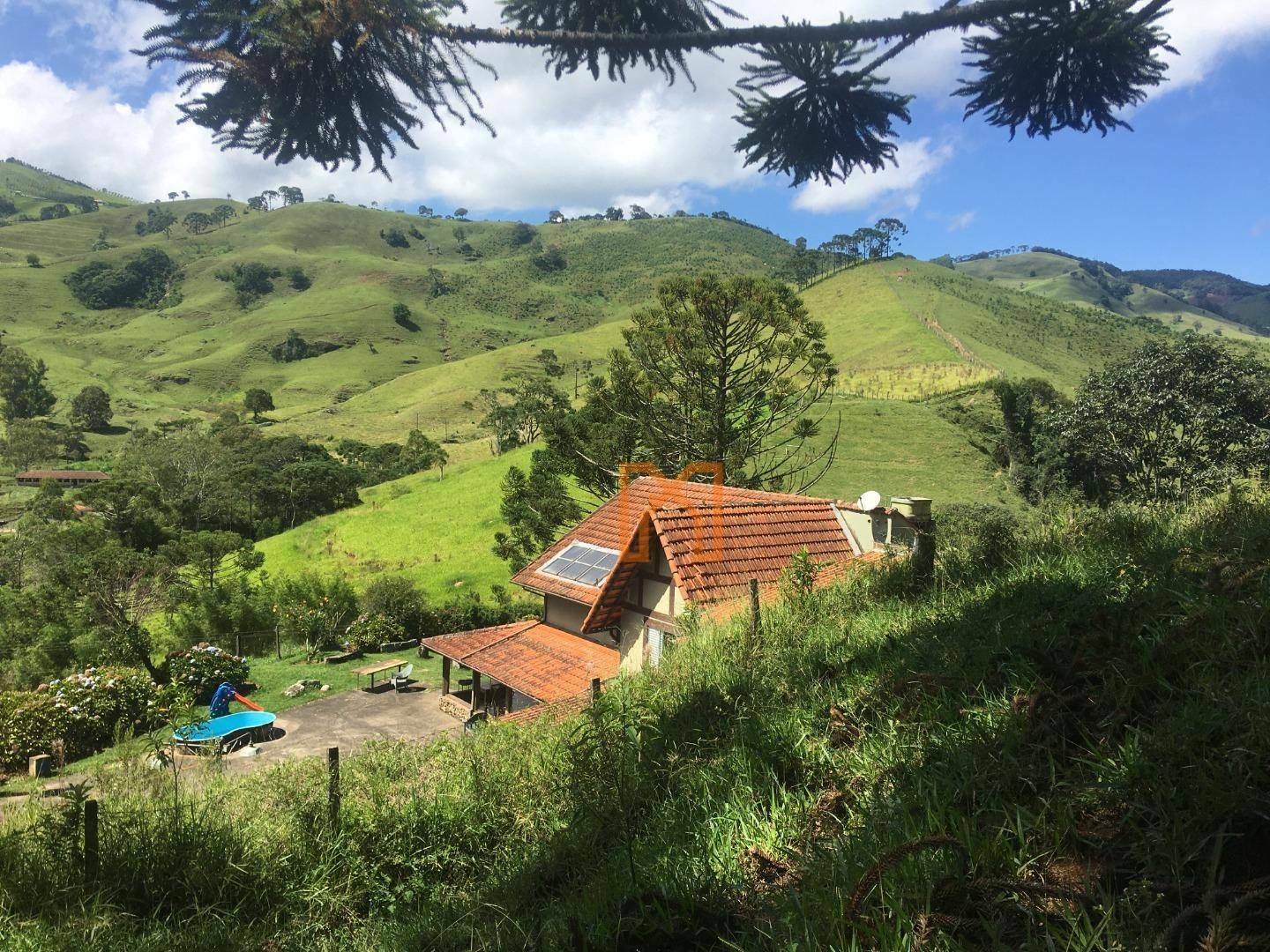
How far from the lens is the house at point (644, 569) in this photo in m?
13.3

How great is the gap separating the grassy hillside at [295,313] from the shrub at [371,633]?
211 ft

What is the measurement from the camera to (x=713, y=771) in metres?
4.09

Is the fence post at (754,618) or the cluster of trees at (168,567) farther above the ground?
the fence post at (754,618)

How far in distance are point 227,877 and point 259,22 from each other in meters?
4.80

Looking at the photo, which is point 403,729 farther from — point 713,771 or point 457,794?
point 713,771

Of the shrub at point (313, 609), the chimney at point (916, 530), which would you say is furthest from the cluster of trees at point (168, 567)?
the chimney at point (916, 530)

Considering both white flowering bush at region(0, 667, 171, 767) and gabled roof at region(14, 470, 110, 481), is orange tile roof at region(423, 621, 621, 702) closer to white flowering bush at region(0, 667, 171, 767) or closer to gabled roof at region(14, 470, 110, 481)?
white flowering bush at region(0, 667, 171, 767)

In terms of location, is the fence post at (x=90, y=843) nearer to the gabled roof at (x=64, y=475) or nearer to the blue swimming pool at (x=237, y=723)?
the blue swimming pool at (x=237, y=723)

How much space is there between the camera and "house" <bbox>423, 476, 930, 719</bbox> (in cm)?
1328

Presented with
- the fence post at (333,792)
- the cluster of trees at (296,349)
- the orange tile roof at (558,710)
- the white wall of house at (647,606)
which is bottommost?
the white wall of house at (647,606)

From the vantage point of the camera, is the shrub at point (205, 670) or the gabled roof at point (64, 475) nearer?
the shrub at point (205, 670)

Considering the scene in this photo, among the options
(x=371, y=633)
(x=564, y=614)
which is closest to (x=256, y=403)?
(x=371, y=633)

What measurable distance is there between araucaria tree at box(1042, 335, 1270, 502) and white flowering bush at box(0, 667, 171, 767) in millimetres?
28308

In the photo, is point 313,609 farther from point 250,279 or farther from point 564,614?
point 250,279
